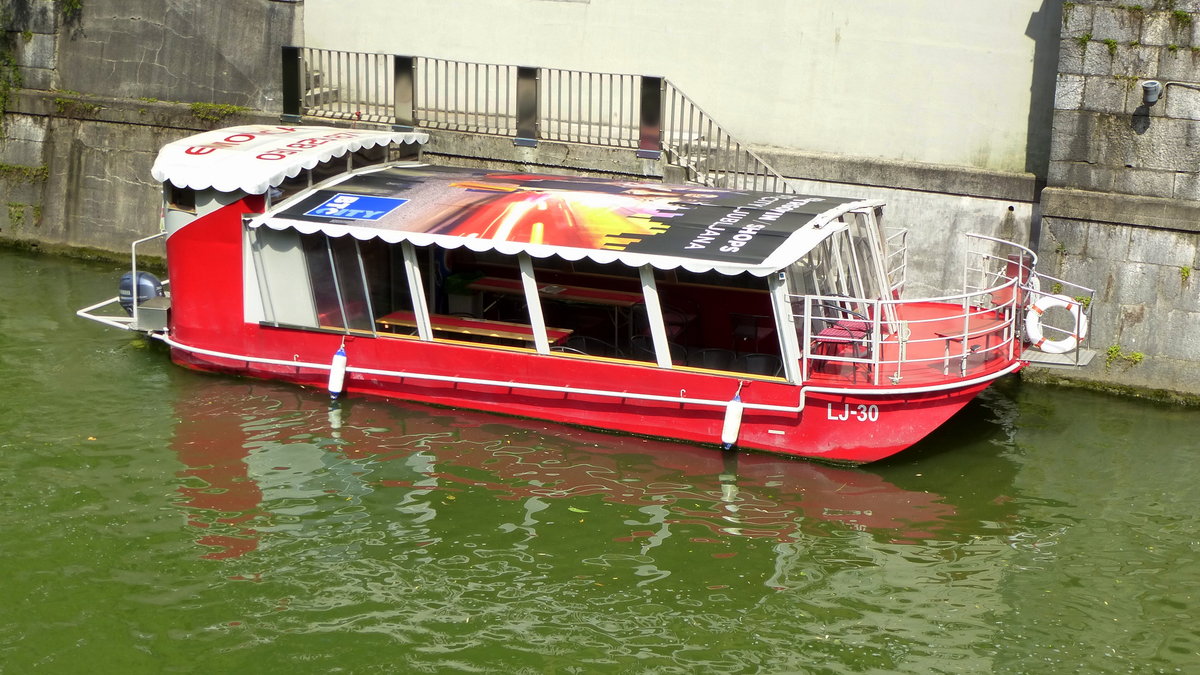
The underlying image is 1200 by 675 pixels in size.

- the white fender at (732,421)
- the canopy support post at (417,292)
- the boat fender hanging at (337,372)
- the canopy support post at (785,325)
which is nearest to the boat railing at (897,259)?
the canopy support post at (785,325)

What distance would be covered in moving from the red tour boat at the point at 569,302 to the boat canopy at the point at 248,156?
3 centimetres

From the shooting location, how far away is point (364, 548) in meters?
10.5

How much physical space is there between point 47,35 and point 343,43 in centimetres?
443

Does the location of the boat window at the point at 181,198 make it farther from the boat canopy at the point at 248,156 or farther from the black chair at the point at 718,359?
the black chair at the point at 718,359

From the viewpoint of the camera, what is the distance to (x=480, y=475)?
11977 millimetres

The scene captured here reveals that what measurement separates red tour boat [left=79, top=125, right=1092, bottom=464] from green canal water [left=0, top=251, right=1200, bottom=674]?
43 centimetres

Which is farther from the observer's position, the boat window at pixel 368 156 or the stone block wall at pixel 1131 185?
the boat window at pixel 368 156

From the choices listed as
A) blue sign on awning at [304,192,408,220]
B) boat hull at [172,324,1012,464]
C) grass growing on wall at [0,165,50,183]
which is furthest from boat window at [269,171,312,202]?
grass growing on wall at [0,165,50,183]

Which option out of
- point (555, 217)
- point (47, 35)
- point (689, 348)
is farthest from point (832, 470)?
point (47, 35)

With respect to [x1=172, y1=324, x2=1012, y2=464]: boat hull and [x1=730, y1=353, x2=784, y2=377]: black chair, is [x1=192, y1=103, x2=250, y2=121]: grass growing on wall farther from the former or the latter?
[x1=730, y1=353, x2=784, y2=377]: black chair

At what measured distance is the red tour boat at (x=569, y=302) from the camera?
12203 millimetres

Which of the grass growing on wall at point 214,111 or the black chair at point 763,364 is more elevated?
the grass growing on wall at point 214,111

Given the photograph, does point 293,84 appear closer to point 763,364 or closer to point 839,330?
point 763,364

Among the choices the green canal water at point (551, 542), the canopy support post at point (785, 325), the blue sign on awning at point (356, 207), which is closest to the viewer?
the green canal water at point (551, 542)
